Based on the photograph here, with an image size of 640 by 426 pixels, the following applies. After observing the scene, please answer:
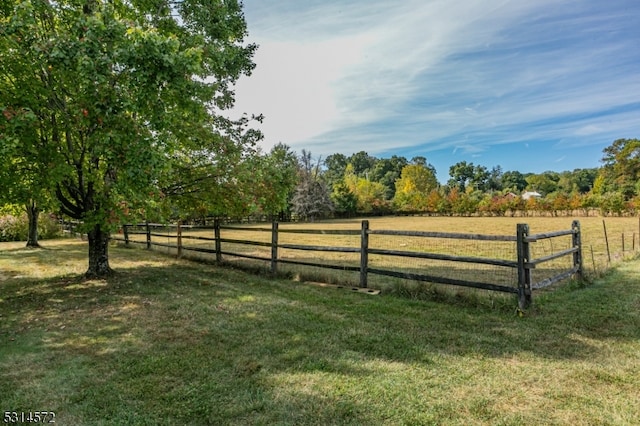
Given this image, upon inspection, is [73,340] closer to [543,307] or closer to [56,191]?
[56,191]

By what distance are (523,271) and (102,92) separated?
818 cm

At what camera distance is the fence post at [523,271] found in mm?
6215

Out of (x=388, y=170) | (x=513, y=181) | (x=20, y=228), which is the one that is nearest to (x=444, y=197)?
(x=388, y=170)

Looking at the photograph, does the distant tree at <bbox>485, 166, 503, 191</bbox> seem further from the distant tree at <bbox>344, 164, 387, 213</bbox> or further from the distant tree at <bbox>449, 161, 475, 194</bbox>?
the distant tree at <bbox>344, 164, 387, 213</bbox>

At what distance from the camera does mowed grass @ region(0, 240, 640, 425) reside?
3.33m

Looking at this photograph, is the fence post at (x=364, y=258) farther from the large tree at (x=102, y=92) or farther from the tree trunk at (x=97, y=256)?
the tree trunk at (x=97, y=256)

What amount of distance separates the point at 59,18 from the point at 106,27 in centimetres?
278

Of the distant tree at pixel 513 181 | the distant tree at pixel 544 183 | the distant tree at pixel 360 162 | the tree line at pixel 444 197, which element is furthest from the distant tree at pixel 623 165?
the distant tree at pixel 360 162

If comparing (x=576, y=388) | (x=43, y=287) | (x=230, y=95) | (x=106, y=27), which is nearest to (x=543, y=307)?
(x=576, y=388)

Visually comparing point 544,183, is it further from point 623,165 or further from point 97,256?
point 97,256

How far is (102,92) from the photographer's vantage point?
684 centimetres

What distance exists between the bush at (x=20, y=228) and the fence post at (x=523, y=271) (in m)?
26.0

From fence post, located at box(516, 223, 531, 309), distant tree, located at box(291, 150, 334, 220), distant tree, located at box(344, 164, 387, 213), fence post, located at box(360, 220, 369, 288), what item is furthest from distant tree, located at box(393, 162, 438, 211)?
fence post, located at box(516, 223, 531, 309)

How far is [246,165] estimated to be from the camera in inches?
384
